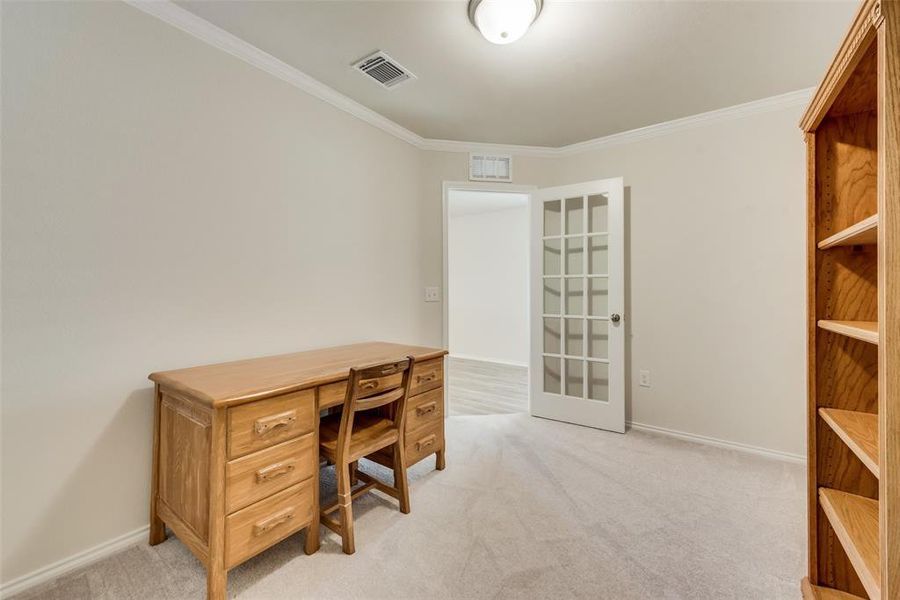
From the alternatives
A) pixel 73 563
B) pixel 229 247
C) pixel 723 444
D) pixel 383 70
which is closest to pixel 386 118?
pixel 383 70

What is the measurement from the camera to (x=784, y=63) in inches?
83.0

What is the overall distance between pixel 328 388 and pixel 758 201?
299cm

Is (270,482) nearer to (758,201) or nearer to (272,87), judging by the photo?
(272,87)

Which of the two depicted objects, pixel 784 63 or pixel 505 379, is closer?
pixel 784 63

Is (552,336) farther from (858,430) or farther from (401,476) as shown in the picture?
(858,430)

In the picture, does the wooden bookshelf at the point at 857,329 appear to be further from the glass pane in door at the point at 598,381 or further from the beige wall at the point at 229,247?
the glass pane in door at the point at 598,381

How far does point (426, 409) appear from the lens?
86.7 inches

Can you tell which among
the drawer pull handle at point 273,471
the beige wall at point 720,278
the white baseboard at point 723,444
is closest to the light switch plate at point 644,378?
the beige wall at point 720,278

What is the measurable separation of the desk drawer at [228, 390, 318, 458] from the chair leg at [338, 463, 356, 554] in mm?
237

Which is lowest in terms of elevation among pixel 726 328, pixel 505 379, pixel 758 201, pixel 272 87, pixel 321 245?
pixel 505 379

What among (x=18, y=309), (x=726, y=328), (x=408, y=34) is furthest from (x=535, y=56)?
(x=18, y=309)

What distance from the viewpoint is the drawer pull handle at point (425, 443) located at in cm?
216

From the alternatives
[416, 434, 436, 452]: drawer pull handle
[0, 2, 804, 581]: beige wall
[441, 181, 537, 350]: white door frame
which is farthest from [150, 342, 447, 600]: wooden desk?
[441, 181, 537, 350]: white door frame

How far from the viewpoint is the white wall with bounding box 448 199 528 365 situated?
566 centimetres
